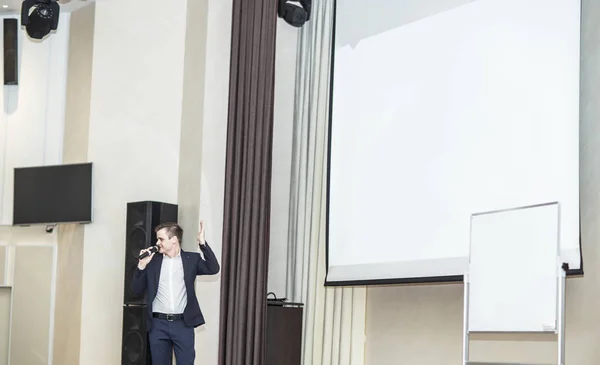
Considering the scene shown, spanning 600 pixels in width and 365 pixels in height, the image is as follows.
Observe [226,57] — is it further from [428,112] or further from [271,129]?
[428,112]

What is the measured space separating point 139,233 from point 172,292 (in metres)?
0.93

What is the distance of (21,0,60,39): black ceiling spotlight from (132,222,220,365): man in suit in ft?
9.42

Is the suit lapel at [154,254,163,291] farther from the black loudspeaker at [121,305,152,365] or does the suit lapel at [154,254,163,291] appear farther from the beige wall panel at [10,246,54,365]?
the beige wall panel at [10,246,54,365]

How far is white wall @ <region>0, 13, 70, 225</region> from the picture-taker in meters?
8.35

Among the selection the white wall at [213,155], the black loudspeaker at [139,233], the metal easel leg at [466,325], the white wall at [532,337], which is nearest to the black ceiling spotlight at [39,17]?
the white wall at [213,155]

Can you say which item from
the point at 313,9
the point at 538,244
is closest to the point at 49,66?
the point at 313,9

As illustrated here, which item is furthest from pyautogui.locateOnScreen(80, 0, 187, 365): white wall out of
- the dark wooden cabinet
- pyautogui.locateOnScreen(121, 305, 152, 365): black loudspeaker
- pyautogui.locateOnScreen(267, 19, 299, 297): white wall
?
the dark wooden cabinet

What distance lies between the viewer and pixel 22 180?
26.2ft

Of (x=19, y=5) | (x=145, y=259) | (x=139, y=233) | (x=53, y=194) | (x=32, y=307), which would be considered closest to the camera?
(x=145, y=259)

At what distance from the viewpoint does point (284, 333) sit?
21.0 feet

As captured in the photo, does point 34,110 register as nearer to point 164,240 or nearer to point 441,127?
point 164,240

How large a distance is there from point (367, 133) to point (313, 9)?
1504 mm

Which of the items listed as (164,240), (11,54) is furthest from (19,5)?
(164,240)

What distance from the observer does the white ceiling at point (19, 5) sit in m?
8.21
